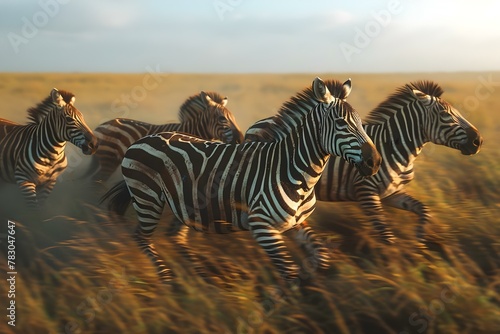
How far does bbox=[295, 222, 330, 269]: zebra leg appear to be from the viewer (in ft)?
22.8

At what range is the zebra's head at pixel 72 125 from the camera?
860 cm

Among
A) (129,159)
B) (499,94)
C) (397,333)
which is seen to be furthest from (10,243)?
(499,94)

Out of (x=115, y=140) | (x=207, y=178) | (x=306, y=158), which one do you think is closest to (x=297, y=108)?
(x=306, y=158)

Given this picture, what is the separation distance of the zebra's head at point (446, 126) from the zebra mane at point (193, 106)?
3068 mm

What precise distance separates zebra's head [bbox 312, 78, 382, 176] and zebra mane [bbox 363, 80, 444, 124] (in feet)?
6.57

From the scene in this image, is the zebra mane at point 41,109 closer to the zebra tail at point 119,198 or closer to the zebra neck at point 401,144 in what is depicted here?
the zebra tail at point 119,198

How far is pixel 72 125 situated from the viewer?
28.7 ft

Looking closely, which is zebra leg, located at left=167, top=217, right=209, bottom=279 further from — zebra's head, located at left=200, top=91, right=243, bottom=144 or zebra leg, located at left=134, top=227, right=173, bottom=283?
zebra's head, located at left=200, top=91, right=243, bottom=144

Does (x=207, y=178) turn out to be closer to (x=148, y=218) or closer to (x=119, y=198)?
(x=148, y=218)

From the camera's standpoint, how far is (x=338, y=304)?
687cm

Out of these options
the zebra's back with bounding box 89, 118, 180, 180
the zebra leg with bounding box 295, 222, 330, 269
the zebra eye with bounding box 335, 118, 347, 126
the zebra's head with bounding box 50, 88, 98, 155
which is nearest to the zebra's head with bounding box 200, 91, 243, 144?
the zebra's back with bounding box 89, 118, 180, 180

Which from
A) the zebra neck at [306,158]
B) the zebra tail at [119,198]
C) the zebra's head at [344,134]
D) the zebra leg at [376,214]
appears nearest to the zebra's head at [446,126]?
the zebra leg at [376,214]

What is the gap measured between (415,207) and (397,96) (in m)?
1.42

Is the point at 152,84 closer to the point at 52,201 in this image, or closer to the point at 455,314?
the point at 52,201
